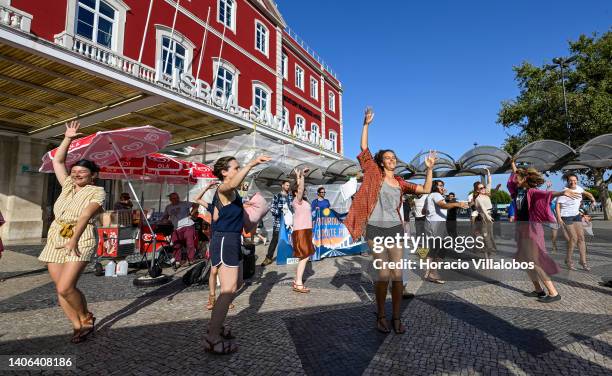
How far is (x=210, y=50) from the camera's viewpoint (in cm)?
1739

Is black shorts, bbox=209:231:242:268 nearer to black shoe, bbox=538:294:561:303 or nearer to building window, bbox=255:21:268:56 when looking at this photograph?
black shoe, bbox=538:294:561:303

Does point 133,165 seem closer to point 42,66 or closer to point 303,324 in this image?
point 42,66

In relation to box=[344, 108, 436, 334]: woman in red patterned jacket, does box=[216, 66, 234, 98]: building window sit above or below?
above

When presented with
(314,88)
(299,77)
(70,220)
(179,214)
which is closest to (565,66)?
(314,88)

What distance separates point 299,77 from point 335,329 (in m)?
26.4

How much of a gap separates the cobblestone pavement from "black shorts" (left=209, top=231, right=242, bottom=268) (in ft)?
2.67

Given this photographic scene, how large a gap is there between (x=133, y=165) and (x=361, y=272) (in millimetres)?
6746

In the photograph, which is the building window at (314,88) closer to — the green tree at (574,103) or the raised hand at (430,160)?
the green tree at (574,103)

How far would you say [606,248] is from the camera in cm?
848

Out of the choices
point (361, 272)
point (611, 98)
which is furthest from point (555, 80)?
point (361, 272)

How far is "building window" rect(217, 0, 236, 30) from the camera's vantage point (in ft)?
60.2

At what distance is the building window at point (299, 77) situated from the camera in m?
26.8

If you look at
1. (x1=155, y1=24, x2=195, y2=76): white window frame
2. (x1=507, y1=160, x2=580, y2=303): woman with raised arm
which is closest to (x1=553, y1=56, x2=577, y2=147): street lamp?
(x1=507, y1=160, x2=580, y2=303): woman with raised arm

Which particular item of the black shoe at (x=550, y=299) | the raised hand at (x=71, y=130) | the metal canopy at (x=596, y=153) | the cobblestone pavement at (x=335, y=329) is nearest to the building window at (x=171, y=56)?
the cobblestone pavement at (x=335, y=329)
